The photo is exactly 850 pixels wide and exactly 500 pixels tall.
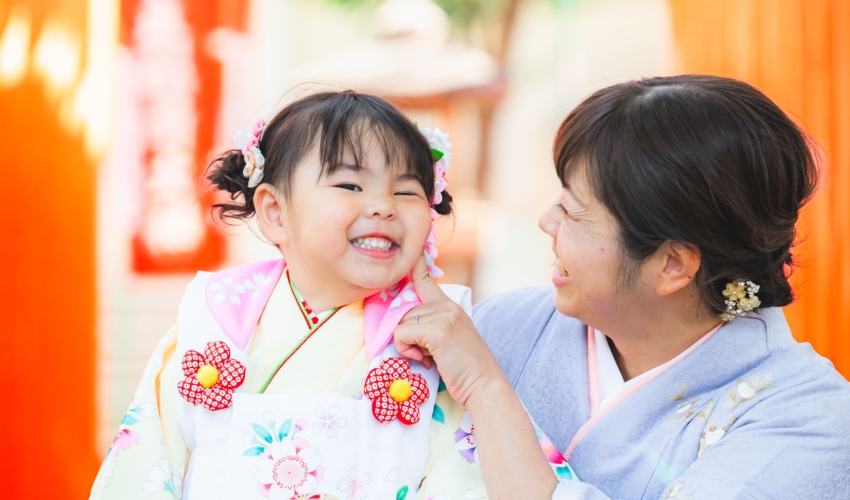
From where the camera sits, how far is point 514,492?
1310 millimetres

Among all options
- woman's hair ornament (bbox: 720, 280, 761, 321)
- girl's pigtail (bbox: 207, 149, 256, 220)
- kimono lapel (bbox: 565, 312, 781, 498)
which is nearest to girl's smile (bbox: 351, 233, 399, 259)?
girl's pigtail (bbox: 207, 149, 256, 220)

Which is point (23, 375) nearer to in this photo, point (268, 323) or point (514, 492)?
point (268, 323)

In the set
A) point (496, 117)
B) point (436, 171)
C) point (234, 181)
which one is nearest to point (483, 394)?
point (436, 171)

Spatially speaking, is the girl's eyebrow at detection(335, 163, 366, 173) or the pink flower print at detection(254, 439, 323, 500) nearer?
the pink flower print at detection(254, 439, 323, 500)

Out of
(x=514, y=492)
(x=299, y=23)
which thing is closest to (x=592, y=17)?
(x=299, y=23)

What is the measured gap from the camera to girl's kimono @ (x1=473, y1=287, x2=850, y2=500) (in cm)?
129

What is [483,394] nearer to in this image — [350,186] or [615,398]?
[615,398]

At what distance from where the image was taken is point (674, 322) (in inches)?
60.3

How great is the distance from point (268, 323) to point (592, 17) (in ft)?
15.1

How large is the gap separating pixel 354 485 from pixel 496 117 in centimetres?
475

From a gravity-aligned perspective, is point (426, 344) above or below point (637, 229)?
below

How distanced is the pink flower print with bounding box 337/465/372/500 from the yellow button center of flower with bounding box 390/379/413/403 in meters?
0.15

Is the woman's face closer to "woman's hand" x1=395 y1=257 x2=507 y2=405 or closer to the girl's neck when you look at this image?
"woman's hand" x1=395 y1=257 x2=507 y2=405

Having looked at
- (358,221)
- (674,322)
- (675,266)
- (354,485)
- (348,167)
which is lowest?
(354,485)
